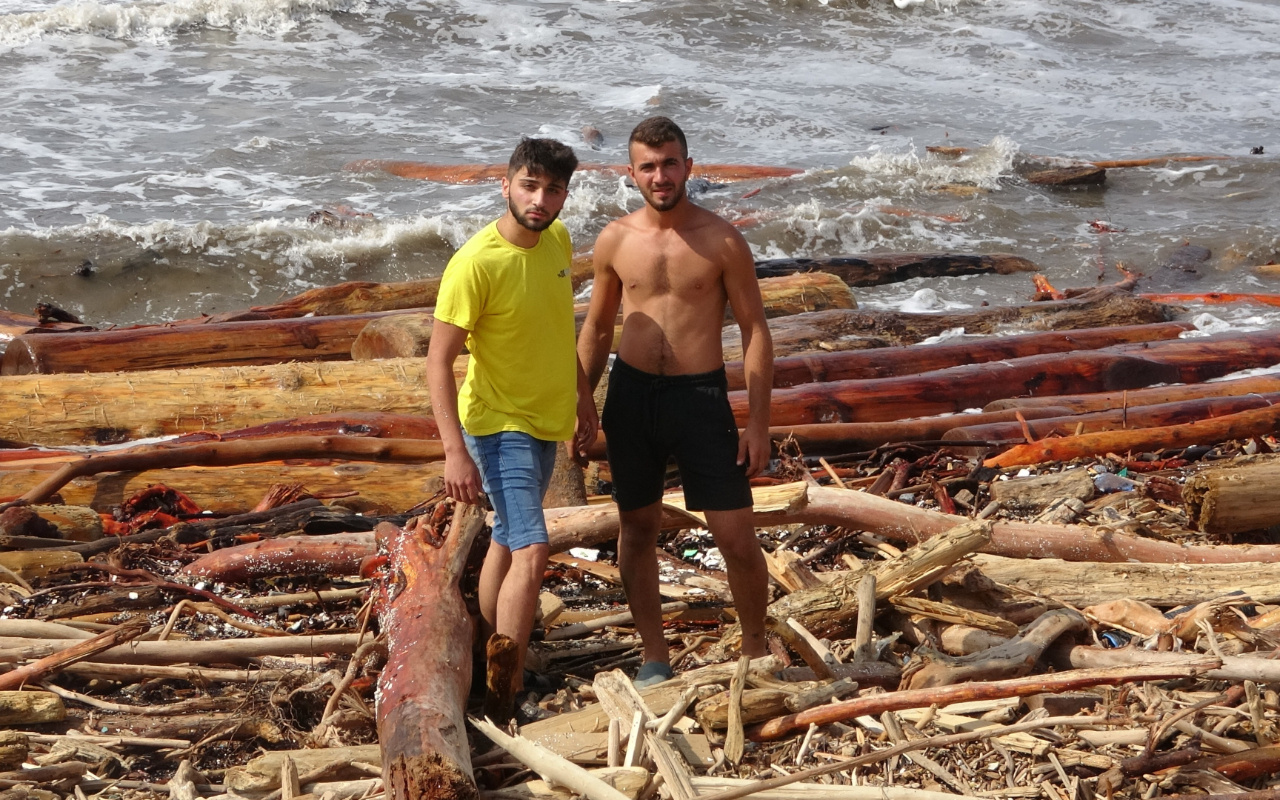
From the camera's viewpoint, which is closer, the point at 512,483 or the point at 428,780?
the point at 428,780

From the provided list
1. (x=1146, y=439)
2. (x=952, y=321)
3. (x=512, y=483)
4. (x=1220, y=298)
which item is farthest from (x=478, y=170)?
(x=512, y=483)

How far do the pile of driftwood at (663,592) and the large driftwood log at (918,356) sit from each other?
37 mm

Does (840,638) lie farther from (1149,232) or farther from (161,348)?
(1149,232)

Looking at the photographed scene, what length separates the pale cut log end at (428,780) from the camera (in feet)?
10.5

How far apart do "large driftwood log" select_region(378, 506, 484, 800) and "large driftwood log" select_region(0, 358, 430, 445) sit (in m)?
2.40

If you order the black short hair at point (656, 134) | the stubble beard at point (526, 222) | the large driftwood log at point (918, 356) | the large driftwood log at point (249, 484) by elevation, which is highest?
the black short hair at point (656, 134)

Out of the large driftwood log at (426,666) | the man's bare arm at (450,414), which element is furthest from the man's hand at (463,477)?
the large driftwood log at (426,666)

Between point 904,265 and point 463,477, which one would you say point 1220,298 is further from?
point 463,477

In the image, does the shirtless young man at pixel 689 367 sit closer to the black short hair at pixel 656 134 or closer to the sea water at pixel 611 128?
the black short hair at pixel 656 134

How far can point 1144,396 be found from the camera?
761 cm

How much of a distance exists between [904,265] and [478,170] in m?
6.40

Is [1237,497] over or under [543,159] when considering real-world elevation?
under

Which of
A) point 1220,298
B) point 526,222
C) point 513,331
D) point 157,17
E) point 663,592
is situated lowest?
point 663,592

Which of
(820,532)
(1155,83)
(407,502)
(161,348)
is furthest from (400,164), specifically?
(1155,83)
